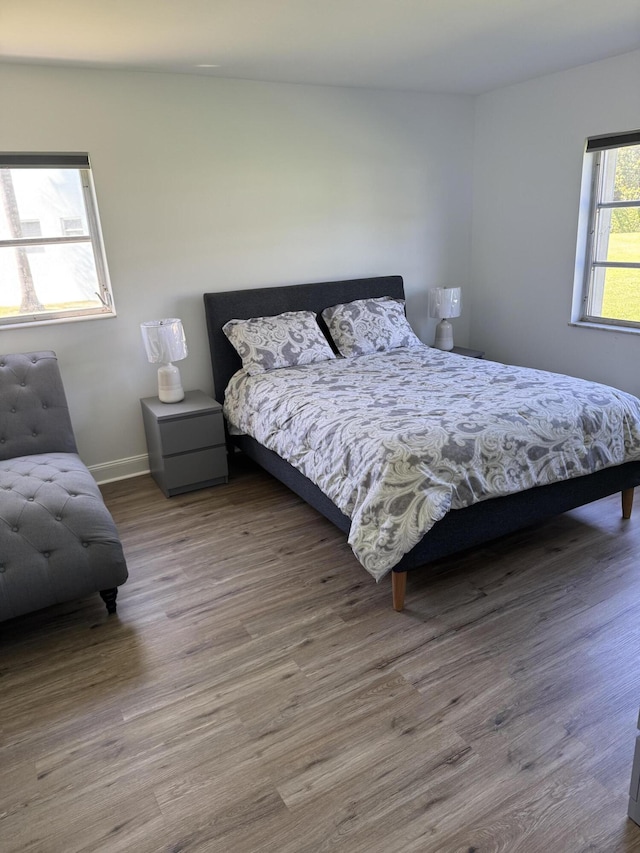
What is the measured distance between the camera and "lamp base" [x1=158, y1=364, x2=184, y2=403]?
3.59 m

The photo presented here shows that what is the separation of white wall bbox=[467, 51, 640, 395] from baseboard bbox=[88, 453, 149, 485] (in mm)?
2957

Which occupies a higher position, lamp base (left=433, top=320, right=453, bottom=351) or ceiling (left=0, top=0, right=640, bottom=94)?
ceiling (left=0, top=0, right=640, bottom=94)

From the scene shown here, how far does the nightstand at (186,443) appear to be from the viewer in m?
3.42

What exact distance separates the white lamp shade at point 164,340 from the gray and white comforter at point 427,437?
55cm

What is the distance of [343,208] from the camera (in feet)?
14.0

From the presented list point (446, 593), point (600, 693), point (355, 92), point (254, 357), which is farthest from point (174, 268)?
point (600, 693)

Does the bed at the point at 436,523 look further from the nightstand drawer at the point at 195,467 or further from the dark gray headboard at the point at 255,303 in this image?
the nightstand drawer at the point at 195,467

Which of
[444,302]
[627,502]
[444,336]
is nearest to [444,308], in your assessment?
[444,302]

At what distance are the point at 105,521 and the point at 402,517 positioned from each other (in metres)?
1.21

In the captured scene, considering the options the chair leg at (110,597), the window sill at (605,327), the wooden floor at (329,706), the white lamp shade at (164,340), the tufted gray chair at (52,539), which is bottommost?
the wooden floor at (329,706)

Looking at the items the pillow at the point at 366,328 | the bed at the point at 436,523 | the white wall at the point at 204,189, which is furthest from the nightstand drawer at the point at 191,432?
the pillow at the point at 366,328

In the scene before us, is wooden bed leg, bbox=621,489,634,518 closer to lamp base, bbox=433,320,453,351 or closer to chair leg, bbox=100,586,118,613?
lamp base, bbox=433,320,453,351

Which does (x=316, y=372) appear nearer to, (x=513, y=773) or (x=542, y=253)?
(x=542, y=253)

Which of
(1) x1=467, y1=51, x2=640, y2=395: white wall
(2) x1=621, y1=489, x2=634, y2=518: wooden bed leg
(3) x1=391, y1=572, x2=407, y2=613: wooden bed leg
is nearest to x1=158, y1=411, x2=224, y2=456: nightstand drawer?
(3) x1=391, y1=572, x2=407, y2=613: wooden bed leg
